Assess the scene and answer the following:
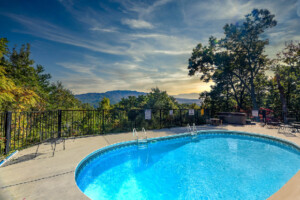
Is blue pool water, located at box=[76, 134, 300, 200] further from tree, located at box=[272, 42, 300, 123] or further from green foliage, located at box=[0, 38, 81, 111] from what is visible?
tree, located at box=[272, 42, 300, 123]

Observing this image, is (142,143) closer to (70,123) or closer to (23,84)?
(70,123)

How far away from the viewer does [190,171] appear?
4555mm

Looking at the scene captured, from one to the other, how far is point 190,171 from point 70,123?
6194 millimetres

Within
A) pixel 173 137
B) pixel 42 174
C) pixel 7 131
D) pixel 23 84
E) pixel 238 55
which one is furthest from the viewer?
pixel 238 55

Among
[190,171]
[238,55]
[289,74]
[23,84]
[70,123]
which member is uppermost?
[238,55]

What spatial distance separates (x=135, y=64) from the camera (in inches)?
433

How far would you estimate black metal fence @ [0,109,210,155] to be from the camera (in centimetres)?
477

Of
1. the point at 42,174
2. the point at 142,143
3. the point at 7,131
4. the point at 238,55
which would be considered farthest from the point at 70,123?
the point at 238,55

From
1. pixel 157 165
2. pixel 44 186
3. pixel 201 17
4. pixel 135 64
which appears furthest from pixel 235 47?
pixel 44 186

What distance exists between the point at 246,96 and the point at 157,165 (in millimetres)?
16841

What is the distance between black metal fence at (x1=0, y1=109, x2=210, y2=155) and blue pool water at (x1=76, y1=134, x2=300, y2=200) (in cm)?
232

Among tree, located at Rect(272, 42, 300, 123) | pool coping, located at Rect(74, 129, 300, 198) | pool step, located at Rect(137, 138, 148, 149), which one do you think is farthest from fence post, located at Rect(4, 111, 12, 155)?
tree, located at Rect(272, 42, 300, 123)

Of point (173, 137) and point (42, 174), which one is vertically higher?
point (42, 174)

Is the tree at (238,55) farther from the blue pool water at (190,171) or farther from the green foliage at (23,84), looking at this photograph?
the green foliage at (23,84)
